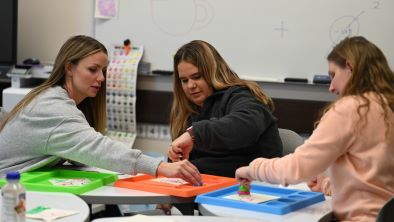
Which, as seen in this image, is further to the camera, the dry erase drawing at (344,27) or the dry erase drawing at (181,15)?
the dry erase drawing at (181,15)

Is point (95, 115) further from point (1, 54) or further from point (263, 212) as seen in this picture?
point (1, 54)

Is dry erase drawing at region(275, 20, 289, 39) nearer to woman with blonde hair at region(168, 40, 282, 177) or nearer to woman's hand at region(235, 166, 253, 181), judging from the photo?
woman with blonde hair at region(168, 40, 282, 177)

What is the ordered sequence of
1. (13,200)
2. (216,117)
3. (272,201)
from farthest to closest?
(216,117) → (272,201) → (13,200)

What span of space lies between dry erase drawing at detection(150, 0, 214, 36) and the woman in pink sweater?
245 centimetres

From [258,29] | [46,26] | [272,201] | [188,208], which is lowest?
[188,208]

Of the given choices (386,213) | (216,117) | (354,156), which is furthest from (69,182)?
(386,213)

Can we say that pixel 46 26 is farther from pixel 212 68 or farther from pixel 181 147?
pixel 181 147

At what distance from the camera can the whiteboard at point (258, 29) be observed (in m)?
3.88

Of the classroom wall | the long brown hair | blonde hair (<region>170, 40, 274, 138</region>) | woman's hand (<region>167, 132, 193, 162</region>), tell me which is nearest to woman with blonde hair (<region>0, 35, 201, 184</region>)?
woman's hand (<region>167, 132, 193, 162</region>)

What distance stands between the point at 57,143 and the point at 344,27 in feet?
7.74

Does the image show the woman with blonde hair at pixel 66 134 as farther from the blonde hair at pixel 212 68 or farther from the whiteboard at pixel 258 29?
the whiteboard at pixel 258 29

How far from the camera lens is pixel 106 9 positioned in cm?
449

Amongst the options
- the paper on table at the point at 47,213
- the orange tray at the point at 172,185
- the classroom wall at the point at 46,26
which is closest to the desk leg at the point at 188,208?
the orange tray at the point at 172,185

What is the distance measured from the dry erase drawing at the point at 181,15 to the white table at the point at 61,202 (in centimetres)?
250
